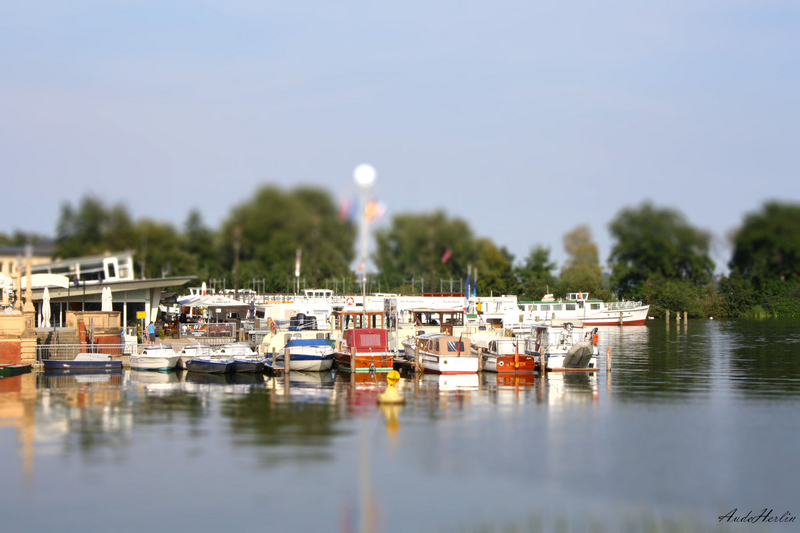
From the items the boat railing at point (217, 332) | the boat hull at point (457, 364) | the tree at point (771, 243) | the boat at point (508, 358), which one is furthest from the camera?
the boat railing at point (217, 332)

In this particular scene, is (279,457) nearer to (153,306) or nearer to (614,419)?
(614,419)

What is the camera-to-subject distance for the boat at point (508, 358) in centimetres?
5194

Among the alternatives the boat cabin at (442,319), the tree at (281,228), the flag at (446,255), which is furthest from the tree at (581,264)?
the tree at (281,228)

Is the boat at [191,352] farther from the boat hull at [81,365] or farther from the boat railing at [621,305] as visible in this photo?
the boat railing at [621,305]

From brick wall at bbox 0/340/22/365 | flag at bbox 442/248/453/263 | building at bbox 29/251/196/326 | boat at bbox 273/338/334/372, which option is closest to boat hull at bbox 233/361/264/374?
boat at bbox 273/338/334/372

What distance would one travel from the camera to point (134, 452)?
91.3 ft

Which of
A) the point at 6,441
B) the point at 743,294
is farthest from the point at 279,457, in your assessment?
the point at 743,294

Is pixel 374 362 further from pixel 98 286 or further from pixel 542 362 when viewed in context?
pixel 98 286

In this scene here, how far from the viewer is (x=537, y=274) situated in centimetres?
13138

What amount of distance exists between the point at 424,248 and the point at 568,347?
1421 inches

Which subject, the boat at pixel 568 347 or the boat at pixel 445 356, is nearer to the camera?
the boat at pixel 445 356

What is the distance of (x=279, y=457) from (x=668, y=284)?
5457 cm

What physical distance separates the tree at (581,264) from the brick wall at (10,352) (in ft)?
299

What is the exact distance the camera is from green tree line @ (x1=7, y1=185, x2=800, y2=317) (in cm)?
3844
